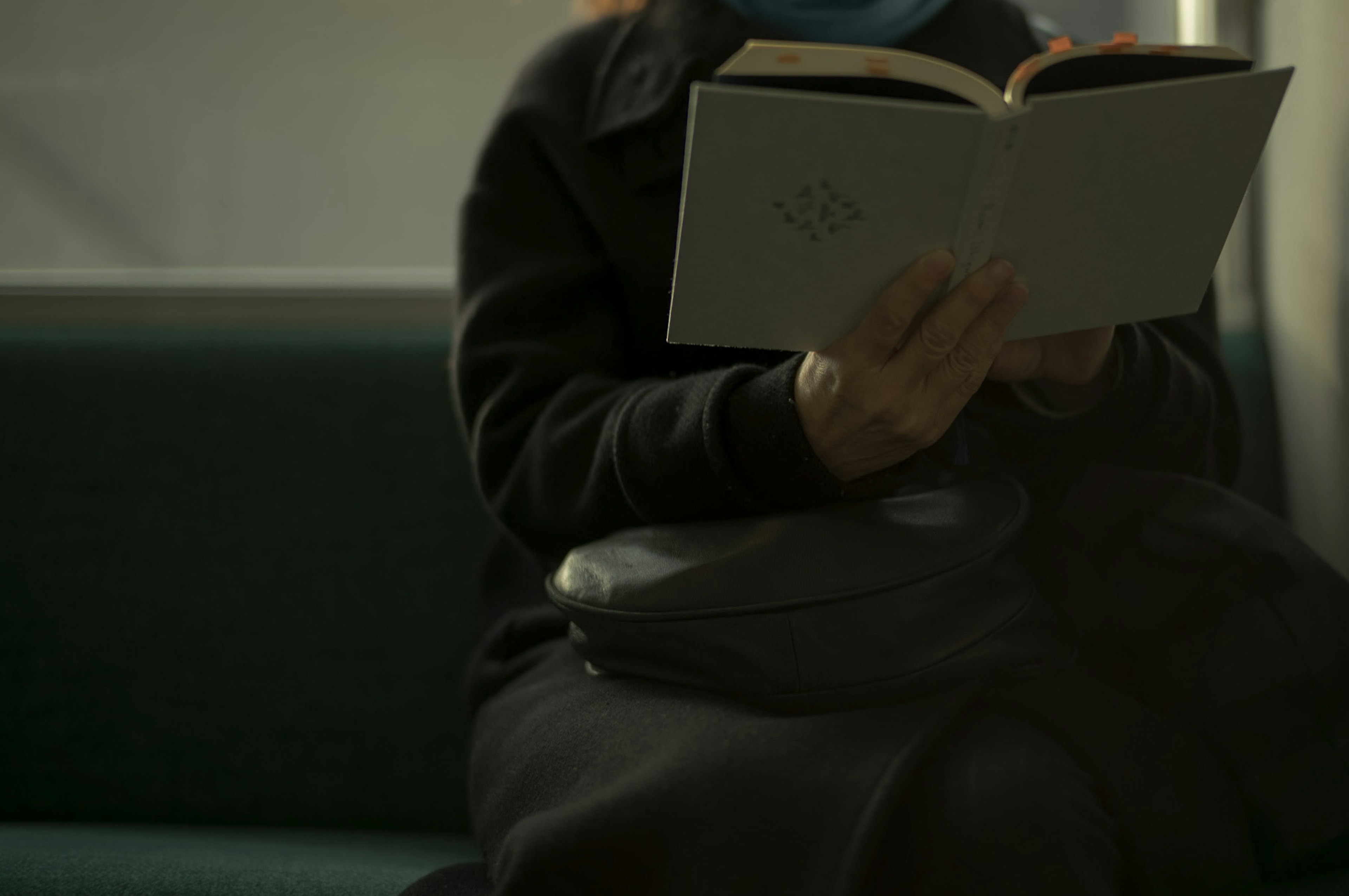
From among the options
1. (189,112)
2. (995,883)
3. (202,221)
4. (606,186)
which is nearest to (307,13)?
(189,112)

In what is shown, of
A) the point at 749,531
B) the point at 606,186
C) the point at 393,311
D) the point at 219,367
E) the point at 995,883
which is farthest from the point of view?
the point at 393,311

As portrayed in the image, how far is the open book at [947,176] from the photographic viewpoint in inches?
19.6

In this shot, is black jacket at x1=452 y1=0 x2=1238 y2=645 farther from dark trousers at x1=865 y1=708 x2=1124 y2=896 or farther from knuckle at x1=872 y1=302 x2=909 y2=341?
dark trousers at x1=865 y1=708 x2=1124 y2=896

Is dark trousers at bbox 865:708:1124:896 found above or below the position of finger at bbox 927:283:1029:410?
below

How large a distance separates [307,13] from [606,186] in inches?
30.8

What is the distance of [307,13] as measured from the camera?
1419 mm

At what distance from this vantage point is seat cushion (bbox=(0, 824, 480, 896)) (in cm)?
80

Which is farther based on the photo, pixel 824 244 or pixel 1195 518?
pixel 1195 518

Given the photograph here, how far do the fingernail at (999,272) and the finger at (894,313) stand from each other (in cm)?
3

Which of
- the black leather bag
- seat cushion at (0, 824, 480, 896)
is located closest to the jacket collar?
the black leather bag

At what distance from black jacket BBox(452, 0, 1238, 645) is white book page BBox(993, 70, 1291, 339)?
0.16 meters

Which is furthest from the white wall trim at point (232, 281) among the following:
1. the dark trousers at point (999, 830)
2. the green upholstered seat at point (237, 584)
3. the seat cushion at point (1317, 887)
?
the seat cushion at point (1317, 887)

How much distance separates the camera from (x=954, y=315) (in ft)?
1.92

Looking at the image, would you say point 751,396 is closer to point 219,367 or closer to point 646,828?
point 646,828
